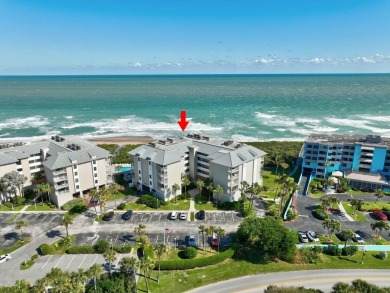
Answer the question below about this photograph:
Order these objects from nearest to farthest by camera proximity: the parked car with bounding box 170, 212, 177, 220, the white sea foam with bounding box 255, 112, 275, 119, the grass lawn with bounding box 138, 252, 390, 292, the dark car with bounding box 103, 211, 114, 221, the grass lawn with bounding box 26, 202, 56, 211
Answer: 1. the grass lawn with bounding box 138, 252, 390, 292
2. the dark car with bounding box 103, 211, 114, 221
3. the parked car with bounding box 170, 212, 177, 220
4. the grass lawn with bounding box 26, 202, 56, 211
5. the white sea foam with bounding box 255, 112, 275, 119

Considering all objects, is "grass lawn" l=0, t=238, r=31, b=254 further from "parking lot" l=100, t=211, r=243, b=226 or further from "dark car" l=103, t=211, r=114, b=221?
"dark car" l=103, t=211, r=114, b=221

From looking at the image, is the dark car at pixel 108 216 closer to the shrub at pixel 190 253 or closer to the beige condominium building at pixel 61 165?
the beige condominium building at pixel 61 165

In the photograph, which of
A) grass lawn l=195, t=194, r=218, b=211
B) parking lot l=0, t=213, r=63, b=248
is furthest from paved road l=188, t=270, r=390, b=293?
parking lot l=0, t=213, r=63, b=248

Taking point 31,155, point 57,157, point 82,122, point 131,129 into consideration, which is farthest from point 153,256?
point 82,122

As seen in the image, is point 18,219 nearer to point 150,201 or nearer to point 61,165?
point 61,165

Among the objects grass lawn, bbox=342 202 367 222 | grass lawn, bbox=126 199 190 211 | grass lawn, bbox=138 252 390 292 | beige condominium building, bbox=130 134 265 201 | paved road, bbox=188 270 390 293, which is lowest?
paved road, bbox=188 270 390 293

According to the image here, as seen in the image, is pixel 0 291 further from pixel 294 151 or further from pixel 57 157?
pixel 294 151

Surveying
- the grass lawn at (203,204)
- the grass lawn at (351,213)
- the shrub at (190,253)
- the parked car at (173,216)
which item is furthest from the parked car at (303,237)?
the parked car at (173,216)

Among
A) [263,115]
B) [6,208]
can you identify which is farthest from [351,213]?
[263,115]
